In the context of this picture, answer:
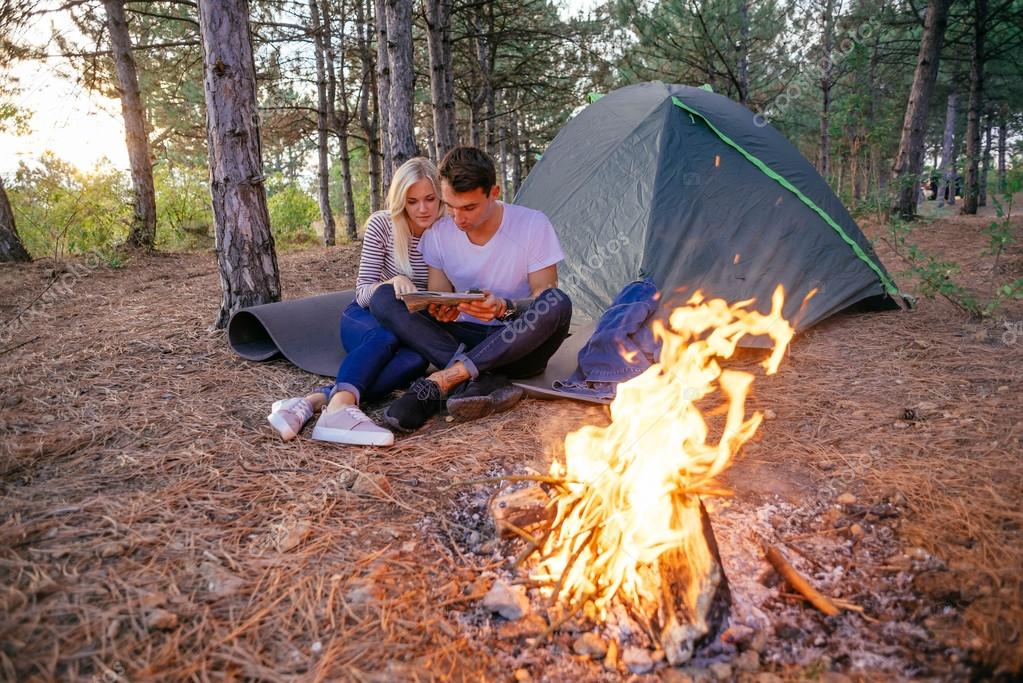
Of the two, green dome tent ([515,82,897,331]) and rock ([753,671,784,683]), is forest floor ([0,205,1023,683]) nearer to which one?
rock ([753,671,784,683])

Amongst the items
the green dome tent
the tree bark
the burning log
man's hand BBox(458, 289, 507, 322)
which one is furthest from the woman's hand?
the tree bark

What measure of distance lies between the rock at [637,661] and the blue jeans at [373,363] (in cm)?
177

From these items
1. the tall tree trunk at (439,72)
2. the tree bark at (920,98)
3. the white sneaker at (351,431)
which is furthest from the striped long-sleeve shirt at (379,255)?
the tree bark at (920,98)

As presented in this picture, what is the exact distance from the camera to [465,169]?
2.81 meters

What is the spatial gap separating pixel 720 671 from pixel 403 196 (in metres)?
2.57

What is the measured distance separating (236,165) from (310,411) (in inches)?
79.9

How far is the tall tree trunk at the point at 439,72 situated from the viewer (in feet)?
23.0

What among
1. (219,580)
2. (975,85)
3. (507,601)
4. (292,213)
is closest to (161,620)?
(219,580)

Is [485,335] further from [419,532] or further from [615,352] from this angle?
[419,532]

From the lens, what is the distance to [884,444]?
2400 mm

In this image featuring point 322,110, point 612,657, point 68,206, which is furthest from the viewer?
point 322,110

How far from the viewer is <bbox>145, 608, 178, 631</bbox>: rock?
1403mm

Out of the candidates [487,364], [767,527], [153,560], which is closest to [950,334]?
[767,527]

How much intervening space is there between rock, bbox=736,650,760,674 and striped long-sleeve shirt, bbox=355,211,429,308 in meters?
2.48
